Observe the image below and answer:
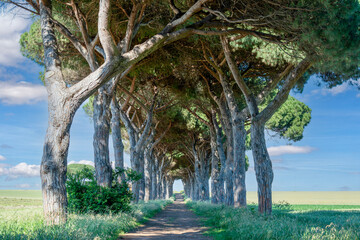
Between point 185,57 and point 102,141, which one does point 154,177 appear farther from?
point 102,141

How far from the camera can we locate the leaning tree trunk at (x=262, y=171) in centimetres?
984

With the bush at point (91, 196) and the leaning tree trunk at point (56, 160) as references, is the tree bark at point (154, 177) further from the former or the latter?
the leaning tree trunk at point (56, 160)

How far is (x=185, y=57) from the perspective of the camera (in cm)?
1389

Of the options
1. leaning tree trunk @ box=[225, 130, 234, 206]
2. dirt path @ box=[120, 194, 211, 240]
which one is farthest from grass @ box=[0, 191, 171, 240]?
leaning tree trunk @ box=[225, 130, 234, 206]

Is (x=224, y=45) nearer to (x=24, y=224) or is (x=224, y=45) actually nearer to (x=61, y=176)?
(x=61, y=176)

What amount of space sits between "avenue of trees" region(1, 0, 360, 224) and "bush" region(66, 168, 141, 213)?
0.56 m

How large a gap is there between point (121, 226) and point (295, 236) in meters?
5.08

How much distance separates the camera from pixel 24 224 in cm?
611

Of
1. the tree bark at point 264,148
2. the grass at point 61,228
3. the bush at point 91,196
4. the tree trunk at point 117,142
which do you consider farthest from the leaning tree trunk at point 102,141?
the tree bark at point 264,148

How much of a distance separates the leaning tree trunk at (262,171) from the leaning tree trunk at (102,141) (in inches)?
206

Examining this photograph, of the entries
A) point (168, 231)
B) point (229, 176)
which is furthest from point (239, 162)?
point (168, 231)

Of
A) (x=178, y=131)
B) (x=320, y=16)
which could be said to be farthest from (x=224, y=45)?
(x=178, y=131)

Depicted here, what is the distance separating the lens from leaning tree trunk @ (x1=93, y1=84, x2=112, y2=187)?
11438 mm

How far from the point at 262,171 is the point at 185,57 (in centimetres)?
634
